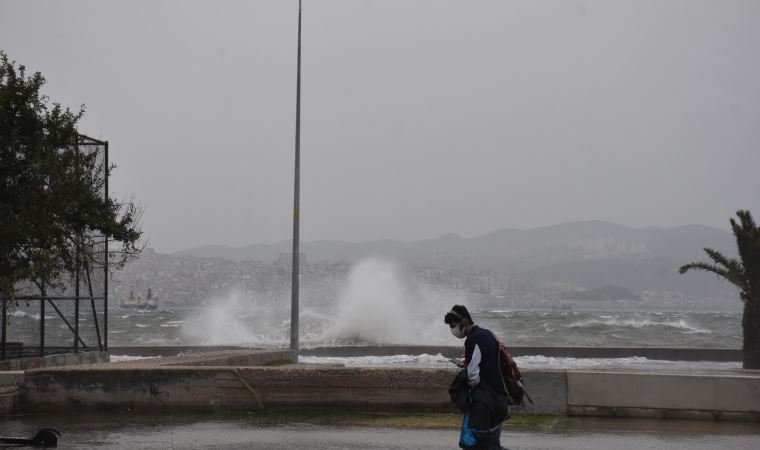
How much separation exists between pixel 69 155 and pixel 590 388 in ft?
29.8

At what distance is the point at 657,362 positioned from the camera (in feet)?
120

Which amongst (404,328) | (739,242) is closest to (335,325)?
(404,328)

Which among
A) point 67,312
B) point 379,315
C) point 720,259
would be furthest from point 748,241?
point 379,315

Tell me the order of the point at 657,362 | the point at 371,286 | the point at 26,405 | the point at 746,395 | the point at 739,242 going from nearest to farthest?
the point at 746,395 → the point at 26,405 → the point at 739,242 → the point at 657,362 → the point at 371,286

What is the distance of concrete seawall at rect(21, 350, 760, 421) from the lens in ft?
38.1

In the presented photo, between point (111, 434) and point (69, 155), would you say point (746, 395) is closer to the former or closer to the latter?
point (111, 434)

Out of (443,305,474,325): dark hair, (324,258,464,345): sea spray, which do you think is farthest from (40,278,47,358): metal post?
(324,258,464,345): sea spray

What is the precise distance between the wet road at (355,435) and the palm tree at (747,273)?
2290 cm

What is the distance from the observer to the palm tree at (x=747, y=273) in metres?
32.5

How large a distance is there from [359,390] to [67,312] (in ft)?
25.8

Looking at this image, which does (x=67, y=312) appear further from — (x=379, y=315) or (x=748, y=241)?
(x=379, y=315)

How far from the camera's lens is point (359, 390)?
1231 cm

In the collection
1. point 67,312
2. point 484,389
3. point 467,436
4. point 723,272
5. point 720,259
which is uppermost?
point 720,259

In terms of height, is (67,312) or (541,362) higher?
(67,312)
